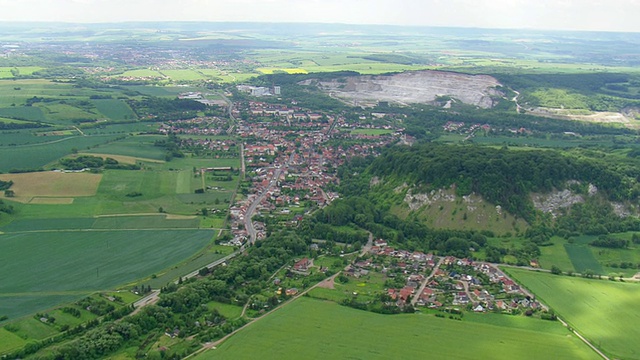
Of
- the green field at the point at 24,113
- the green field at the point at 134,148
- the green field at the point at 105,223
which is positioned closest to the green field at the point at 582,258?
the green field at the point at 105,223

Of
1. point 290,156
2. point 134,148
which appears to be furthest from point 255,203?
point 134,148

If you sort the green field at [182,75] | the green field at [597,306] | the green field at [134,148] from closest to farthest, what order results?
the green field at [597,306]
the green field at [134,148]
the green field at [182,75]

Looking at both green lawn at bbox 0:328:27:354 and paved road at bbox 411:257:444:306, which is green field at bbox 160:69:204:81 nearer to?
paved road at bbox 411:257:444:306

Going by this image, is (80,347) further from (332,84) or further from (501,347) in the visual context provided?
(332,84)

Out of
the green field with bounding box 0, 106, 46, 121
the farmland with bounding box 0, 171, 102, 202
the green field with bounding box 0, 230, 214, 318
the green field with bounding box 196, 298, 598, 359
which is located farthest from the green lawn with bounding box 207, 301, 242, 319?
the green field with bounding box 0, 106, 46, 121

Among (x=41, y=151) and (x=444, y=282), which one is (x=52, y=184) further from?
(x=444, y=282)

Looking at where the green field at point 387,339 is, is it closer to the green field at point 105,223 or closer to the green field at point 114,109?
the green field at point 105,223
